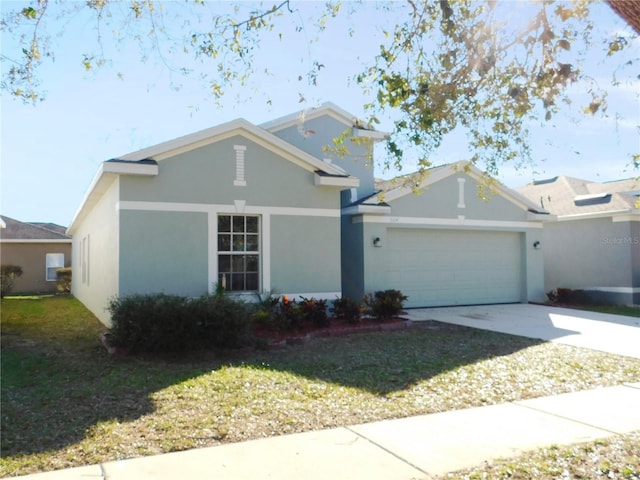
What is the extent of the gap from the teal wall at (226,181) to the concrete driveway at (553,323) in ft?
14.1

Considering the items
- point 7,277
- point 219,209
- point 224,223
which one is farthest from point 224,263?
point 7,277

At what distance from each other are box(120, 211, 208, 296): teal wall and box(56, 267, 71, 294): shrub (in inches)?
749

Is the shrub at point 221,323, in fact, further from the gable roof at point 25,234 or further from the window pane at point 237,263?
the gable roof at point 25,234

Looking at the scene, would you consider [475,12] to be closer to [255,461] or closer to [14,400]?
[255,461]

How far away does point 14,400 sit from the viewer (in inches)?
254

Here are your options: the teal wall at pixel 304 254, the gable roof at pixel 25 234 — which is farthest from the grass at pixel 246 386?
the gable roof at pixel 25 234

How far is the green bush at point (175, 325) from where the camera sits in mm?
8820

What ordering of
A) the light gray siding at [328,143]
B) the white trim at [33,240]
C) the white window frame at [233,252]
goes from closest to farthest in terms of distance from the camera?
the white window frame at [233,252] < the light gray siding at [328,143] < the white trim at [33,240]

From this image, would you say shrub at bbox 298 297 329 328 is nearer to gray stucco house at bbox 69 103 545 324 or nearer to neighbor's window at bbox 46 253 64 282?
gray stucco house at bbox 69 103 545 324

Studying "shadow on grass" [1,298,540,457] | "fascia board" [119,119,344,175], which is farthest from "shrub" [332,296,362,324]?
"fascia board" [119,119,344,175]

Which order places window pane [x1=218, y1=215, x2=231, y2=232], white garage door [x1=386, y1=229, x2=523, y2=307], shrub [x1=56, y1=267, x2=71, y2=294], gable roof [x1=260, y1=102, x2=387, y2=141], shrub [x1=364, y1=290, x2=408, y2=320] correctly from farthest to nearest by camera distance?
1. shrub [x1=56, y1=267, x2=71, y2=294]
2. gable roof [x1=260, y1=102, x2=387, y2=141]
3. white garage door [x1=386, y1=229, x2=523, y2=307]
4. shrub [x1=364, y1=290, x2=408, y2=320]
5. window pane [x1=218, y1=215, x2=231, y2=232]

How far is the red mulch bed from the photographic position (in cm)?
1024

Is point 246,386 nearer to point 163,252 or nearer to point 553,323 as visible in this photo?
point 163,252

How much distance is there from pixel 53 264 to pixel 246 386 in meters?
25.5
